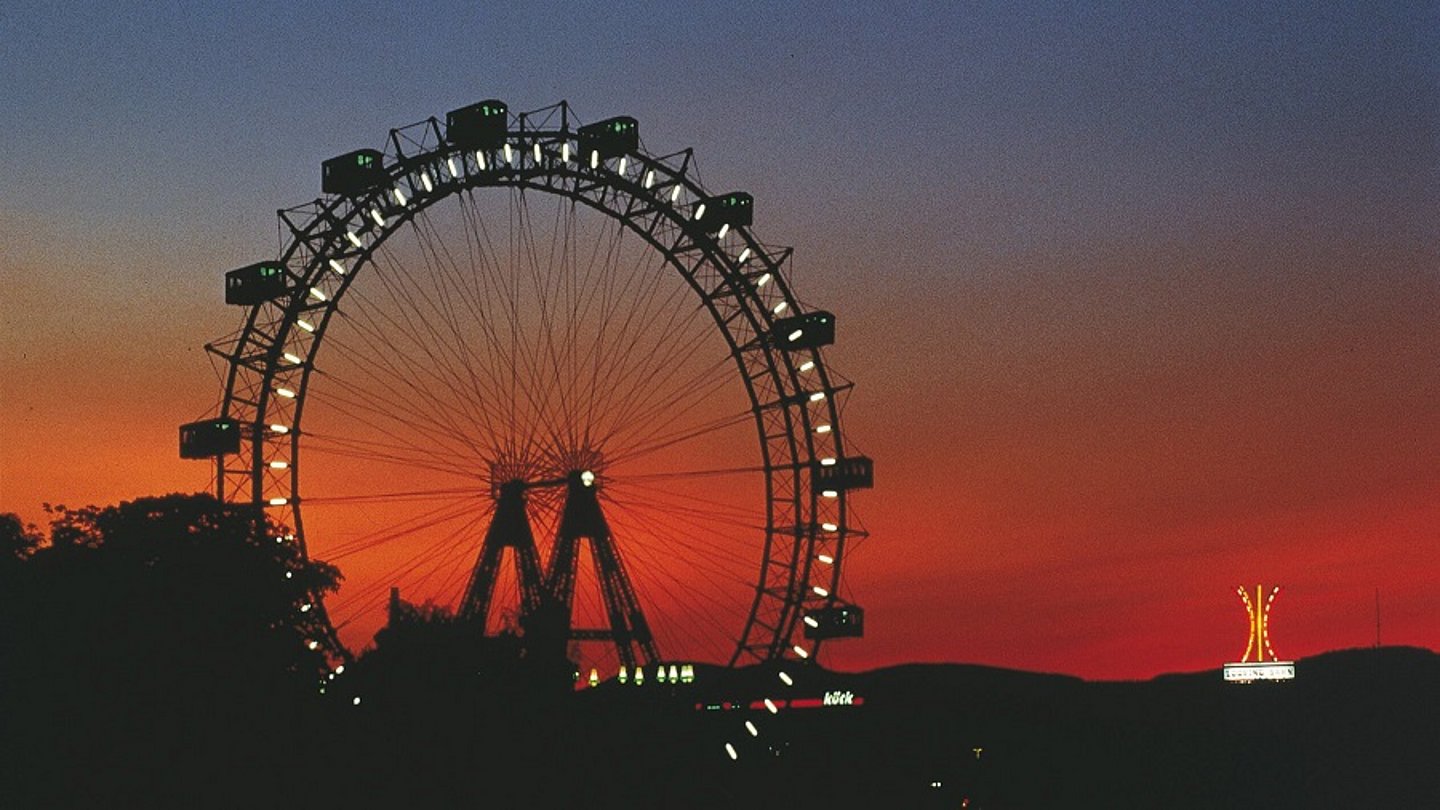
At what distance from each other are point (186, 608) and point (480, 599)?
12192mm

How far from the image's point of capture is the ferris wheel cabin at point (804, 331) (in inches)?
2953

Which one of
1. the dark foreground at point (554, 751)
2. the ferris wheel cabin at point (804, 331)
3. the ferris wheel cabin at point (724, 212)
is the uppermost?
the ferris wheel cabin at point (724, 212)

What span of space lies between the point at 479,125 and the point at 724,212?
9.64 meters

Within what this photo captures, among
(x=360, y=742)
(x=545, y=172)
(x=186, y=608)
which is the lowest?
(x=360, y=742)

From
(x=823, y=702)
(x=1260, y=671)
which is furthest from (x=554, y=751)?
(x=1260, y=671)

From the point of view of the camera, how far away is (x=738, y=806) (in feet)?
249

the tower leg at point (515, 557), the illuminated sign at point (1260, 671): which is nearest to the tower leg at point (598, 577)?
the tower leg at point (515, 557)

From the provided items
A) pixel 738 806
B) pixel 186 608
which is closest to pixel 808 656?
pixel 738 806

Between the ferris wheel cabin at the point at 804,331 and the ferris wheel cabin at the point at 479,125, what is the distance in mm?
12604

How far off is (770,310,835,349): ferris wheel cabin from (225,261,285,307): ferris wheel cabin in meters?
18.2

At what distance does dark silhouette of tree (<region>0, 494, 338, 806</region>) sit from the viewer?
2147 inches

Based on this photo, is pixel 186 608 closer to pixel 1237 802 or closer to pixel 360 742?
pixel 360 742

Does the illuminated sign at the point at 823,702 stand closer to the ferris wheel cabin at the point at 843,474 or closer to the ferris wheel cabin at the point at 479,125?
the ferris wheel cabin at the point at 843,474

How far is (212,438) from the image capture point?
71.2 m
